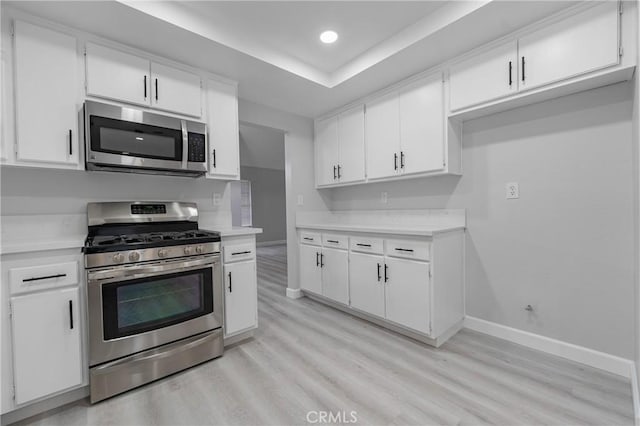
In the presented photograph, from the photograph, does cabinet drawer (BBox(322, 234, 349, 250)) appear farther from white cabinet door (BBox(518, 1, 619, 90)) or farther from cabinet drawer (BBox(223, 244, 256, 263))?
white cabinet door (BBox(518, 1, 619, 90))

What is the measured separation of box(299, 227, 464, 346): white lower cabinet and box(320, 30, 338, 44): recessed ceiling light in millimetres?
1779

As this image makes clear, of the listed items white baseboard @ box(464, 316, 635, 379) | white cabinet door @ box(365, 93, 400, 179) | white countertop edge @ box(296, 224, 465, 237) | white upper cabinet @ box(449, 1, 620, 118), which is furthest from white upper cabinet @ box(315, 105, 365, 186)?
white baseboard @ box(464, 316, 635, 379)

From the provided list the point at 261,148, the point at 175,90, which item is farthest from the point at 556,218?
the point at 261,148

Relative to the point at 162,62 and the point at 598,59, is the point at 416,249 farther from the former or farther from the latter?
the point at 162,62

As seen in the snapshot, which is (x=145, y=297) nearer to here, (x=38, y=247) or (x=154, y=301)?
(x=154, y=301)

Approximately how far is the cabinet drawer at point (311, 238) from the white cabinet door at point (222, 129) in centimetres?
117

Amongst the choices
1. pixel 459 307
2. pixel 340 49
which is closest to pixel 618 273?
pixel 459 307

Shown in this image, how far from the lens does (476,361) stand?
6.97 ft

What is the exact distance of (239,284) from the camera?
2.47 meters

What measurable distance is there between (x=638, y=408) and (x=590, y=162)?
152 centimetres

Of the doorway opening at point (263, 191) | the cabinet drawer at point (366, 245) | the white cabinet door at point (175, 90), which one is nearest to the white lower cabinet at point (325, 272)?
the cabinet drawer at point (366, 245)

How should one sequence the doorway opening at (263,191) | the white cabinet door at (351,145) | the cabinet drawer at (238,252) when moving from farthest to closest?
the doorway opening at (263,191), the white cabinet door at (351,145), the cabinet drawer at (238,252)

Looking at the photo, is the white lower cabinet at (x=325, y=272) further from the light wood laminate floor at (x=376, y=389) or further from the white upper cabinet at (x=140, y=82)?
the white upper cabinet at (x=140, y=82)

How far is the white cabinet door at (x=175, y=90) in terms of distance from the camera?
7.52ft
